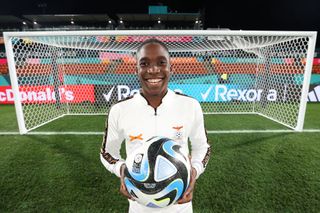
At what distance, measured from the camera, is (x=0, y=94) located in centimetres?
763

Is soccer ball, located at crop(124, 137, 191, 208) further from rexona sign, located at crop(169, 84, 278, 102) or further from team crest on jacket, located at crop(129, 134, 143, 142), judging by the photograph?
rexona sign, located at crop(169, 84, 278, 102)

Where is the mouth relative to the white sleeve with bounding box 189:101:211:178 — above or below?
above

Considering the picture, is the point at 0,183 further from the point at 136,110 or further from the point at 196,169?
the point at 196,169

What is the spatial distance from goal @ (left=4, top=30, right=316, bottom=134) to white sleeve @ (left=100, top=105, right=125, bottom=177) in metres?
4.22

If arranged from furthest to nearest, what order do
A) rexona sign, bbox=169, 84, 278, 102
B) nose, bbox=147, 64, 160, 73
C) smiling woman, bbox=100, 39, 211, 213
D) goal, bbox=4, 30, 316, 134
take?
rexona sign, bbox=169, 84, 278, 102 < goal, bbox=4, 30, 316, 134 < smiling woman, bbox=100, 39, 211, 213 < nose, bbox=147, 64, 160, 73

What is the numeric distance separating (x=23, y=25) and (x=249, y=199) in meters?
25.1

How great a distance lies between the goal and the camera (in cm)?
561

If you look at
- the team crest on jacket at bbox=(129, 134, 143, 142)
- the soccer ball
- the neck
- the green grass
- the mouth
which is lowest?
the green grass

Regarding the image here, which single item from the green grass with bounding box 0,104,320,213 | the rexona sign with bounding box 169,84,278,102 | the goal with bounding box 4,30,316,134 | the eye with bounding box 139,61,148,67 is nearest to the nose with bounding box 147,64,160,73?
the eye with bounding box 139,61,148,67

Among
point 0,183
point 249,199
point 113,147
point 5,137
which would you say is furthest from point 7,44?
point 249,199

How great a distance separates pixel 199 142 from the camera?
56.6 inches

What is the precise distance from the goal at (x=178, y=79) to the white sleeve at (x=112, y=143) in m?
4.22

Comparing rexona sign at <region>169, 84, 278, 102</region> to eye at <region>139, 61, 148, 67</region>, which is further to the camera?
rexona sign at <region>169, 84, 278, 102</region>

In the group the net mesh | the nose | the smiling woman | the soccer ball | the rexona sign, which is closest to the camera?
the soccer ball
